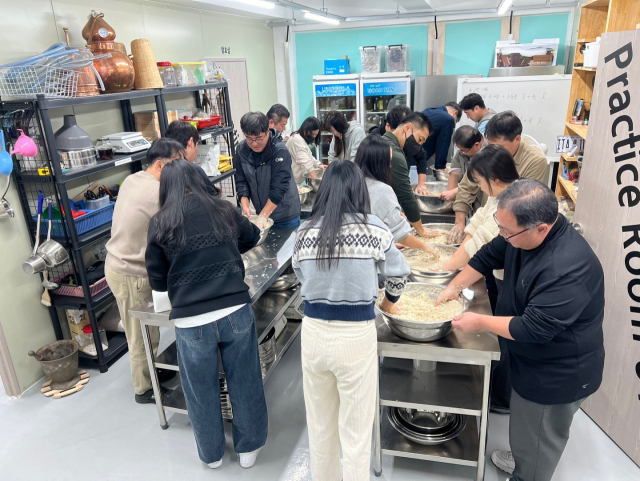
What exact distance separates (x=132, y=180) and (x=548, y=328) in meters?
2.20

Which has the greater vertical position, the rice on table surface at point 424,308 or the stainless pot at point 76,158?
the stainless pot at point 76,158

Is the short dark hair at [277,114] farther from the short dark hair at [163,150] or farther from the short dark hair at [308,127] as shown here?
the short dark hair at [163,150]

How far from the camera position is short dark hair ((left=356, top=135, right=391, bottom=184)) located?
238cm

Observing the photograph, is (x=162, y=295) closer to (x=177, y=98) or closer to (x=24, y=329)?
(x=24, y=329)

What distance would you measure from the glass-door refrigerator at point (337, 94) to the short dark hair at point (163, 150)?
14.8ft

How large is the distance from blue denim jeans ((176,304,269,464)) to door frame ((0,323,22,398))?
1.53 metres

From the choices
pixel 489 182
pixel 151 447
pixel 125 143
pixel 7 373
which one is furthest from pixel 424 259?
pixel 7 373

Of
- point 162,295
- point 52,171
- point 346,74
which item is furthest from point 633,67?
point 346,74

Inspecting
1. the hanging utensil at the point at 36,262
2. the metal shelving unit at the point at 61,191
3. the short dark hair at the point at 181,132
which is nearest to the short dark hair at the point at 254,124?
the short dark hair at the point at 181,132

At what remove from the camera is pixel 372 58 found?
7.01m

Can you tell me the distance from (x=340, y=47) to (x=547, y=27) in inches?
124

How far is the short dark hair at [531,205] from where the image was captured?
5.43ft

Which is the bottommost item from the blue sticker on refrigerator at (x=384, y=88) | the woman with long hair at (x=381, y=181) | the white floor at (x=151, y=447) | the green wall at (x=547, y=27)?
the white floor at (x=151, y=447)

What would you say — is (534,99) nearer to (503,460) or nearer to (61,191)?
(503,460)
